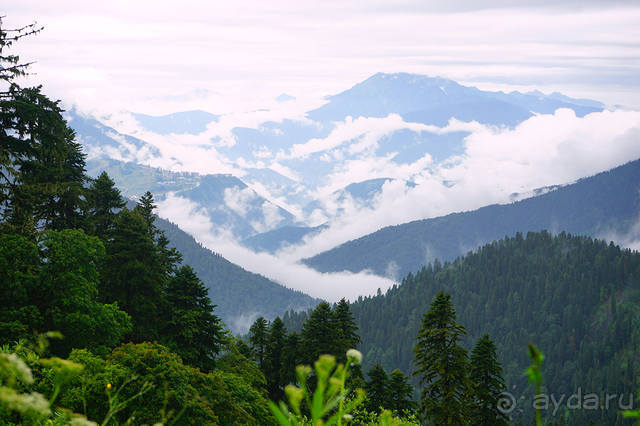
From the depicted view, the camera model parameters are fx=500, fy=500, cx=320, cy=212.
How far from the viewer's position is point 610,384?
184875 mm

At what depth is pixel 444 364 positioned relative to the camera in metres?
31.5

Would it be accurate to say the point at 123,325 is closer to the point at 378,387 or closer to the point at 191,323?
the point at 191,323

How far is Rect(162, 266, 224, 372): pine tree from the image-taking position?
3625cm

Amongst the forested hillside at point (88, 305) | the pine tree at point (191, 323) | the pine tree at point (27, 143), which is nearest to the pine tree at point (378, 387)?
the forested hillside at point (88, 305)

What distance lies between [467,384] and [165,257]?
28.0 metres

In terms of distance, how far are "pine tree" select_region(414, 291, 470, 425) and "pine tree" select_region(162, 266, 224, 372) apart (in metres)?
15.8

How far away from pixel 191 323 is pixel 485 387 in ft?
70.2

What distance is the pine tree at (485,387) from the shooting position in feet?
113

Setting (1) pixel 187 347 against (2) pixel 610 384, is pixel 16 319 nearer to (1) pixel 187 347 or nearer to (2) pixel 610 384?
(1) pixel 187 347

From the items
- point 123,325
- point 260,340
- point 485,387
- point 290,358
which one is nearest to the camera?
point 123,325

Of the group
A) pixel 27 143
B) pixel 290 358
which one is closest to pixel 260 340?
pixel 290 358

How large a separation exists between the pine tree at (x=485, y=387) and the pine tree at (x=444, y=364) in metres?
2.23

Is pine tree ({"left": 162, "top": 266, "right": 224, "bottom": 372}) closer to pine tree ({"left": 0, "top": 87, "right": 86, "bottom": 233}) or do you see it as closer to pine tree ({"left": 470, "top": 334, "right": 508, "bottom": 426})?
pine tree ({"left": 0, "top": 87, "right": 86, "bottom": 233})

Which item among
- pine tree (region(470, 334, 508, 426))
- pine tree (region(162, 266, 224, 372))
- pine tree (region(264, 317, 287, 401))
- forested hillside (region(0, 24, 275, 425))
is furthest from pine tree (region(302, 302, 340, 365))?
pine tree (region(470, 334, 508, 426))
